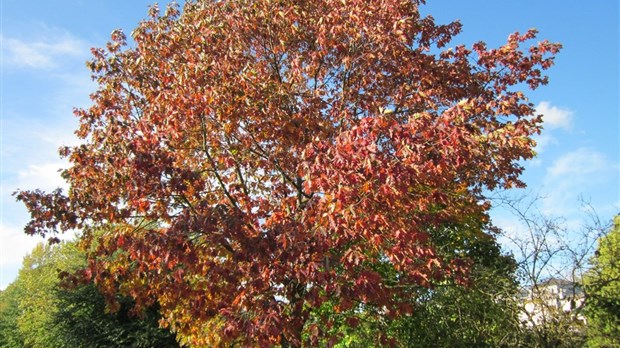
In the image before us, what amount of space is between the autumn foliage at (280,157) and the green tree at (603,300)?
1.99 metres

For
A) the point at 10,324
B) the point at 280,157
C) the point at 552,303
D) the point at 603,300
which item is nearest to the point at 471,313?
the point at 552,303

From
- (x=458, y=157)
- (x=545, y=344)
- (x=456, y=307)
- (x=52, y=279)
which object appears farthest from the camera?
(x=52, y=279)

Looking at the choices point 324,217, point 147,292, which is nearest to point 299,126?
point 324,217

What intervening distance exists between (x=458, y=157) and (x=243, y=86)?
3.33 metres

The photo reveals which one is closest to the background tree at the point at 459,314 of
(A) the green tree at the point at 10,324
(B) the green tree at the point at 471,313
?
(B) the green tree at the point at 471,313

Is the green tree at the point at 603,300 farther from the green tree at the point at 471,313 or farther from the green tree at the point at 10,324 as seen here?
the green tree at the point at 10,324

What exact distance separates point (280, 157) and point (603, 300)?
5.45 m

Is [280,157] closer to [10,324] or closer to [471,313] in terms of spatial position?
[471,313]

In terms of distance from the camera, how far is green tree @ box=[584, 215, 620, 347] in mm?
7012

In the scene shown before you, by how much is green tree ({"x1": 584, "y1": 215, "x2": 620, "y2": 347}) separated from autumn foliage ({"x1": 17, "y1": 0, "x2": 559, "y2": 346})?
1.99 metres

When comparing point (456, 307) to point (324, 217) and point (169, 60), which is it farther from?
point (169, 60)

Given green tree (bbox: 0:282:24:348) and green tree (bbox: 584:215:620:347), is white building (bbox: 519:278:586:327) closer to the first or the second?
green tree (bbox: 584:215:620:347)

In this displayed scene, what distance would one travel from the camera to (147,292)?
23.2ft

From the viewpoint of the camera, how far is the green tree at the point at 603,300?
701 centimetres
